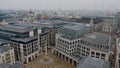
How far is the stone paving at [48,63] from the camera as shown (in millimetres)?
54719

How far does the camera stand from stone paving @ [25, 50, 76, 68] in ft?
A: 180

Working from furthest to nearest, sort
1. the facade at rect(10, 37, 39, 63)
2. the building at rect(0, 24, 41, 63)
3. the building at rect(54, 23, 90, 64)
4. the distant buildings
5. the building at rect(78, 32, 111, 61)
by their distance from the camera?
the building at rect(54, 23, 90, 64) < the building at rect(0, 24, 41, 63) < the facade at rect(10, 37, 39, 63) < the building at rect(78, 32, 111, 61) < the distant buildings

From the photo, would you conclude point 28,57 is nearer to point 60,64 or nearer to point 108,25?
point 60,64

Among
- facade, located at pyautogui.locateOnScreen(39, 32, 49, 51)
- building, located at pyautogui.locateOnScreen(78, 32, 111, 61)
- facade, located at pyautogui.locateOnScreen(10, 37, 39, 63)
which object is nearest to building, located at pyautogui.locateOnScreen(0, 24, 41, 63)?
facade, located at pyautogui.locateOnScreen(10, 37, 39, 63)

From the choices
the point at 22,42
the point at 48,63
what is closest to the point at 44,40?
the point at 48,63

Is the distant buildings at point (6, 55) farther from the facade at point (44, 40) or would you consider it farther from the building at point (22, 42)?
the facade at point (44, 40)

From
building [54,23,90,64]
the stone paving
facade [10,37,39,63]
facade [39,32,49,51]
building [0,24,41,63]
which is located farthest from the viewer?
facade [39,32,49,51]

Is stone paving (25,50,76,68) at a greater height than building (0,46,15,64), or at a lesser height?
lesser

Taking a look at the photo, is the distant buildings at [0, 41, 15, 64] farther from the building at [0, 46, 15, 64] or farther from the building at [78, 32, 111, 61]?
the building at [78, 32, 111, 61]

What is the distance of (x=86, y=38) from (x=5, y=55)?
35.2 meters

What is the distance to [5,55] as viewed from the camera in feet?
158

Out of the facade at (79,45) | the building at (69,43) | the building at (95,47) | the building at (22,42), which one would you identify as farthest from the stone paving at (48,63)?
the building at (95,47)

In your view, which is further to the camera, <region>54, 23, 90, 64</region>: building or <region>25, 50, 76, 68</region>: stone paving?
<region>54, 23, 90, 64</region>: building

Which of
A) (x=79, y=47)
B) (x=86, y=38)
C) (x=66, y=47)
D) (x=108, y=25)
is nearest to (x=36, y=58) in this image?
(x=66, y=47)
